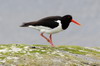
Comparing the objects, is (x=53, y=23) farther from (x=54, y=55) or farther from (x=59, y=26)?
(x=54, y=55)

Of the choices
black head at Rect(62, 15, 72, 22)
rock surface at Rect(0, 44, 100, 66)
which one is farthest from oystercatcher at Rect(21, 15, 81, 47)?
rock surface at Rect(0, 44, 100, 66)

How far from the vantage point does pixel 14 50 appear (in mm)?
15578

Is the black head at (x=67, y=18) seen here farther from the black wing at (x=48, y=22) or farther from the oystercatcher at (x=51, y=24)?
the black wing at (x=48, y=22)

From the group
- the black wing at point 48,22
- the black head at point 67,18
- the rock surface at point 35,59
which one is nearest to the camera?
the rock surface at point 35,59

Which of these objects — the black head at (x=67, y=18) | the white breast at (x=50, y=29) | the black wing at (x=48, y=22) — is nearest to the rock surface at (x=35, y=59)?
the white breast at (x=50, y=29)

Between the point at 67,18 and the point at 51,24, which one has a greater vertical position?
the point at 67,18

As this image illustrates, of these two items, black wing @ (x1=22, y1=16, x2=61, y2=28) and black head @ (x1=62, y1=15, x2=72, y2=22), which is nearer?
black wing @ (x1=22, y1=16, x2=61, y2=28)

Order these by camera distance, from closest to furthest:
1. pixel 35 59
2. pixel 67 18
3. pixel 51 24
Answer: pixel 35 59, pixel 51 24, pixel 67 18

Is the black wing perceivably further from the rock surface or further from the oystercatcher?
the rock surface

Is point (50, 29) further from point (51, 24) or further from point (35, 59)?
point (35, 59)

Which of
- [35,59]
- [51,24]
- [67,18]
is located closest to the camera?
[35,59]

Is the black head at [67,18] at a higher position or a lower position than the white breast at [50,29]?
higher

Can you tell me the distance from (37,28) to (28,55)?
15.0 feet

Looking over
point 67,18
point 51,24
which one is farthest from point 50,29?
point 67,18
